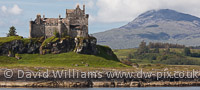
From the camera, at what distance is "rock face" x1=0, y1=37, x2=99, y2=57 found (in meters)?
147

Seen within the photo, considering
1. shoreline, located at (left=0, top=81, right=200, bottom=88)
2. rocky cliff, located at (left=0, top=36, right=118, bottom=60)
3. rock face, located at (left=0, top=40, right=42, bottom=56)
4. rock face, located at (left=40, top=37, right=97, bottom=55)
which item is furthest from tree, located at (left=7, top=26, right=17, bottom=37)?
shoreline, located at (left=0, top=81, right=200, bottom=88)

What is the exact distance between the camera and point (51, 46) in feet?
491

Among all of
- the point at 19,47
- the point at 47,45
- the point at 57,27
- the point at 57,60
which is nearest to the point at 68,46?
the point at 47,45

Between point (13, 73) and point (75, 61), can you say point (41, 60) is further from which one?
point (13, 73)

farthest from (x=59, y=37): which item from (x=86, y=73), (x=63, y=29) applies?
(x=86, y=73)

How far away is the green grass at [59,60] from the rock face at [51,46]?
7.00 feet

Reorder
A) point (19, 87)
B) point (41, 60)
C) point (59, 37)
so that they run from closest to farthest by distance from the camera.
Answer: point (19, 87), point (41, 60), point (59, 37)

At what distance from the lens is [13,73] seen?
384 feet

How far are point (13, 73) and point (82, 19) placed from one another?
152 ft

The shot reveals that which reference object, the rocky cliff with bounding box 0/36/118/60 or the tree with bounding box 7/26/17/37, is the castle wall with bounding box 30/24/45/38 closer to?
the rocky cliff with bounding box 0/36/118/60

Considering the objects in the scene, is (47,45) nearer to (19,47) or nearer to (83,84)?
(19,47)

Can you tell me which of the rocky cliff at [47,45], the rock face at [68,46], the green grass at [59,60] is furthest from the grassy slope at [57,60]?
the rock face at [68,46]

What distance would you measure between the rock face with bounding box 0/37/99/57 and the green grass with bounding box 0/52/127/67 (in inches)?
84.0

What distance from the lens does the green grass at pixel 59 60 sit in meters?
139
